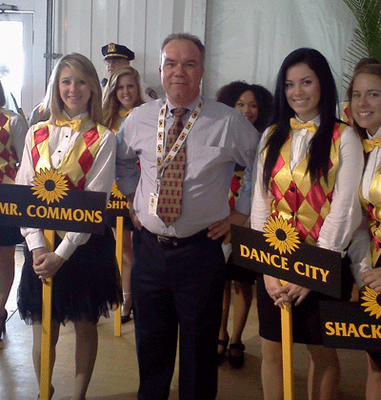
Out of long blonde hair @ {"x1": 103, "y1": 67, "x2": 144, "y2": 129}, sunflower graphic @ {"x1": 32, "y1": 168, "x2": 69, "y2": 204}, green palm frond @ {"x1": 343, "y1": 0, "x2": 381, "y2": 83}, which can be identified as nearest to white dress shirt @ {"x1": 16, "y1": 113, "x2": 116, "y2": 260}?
sunflower graphic @ {"x1": 32, "y1": 168, "x2": 69, "y2": 204}


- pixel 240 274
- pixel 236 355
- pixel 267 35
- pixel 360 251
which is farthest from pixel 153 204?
pixel 267 35

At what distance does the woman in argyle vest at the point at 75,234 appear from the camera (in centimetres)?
197

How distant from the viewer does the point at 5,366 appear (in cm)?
265

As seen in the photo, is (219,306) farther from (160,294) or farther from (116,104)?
(116,104)

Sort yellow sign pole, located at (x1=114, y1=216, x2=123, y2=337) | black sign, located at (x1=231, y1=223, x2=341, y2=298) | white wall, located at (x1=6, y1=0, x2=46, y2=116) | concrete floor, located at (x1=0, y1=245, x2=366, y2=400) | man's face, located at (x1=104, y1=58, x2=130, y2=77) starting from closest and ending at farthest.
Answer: black sign, located at (x1=231, y1=223, x2=341, y2=298) → concrete floor, located at (x1=0, y1=245, x2=366, y2=400) → yellow sign pole, located at (x1=114, y1=216, x2=123, y2=337) → man's face, located at (x1=104, y1=58, x2=130, y2=77) → white wall, located at (x1=6, y1=0, x2=46, y2=116)

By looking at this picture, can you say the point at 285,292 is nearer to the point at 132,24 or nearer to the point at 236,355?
the point at 236,355

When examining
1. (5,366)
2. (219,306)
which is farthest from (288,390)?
(5,366)

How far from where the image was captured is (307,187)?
1.71m

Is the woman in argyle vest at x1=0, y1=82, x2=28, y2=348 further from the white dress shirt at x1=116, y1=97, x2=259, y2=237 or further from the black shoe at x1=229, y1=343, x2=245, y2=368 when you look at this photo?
the black shoe at x1=229, y1=343, x2=245, y2=368

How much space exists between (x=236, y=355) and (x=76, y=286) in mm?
1118

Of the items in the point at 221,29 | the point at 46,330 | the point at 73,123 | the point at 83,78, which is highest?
the point at 221,29

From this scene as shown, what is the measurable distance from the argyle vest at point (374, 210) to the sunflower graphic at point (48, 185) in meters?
1.08

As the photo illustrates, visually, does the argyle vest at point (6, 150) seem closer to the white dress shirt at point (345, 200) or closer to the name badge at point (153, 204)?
the name badge at point (153, 204)

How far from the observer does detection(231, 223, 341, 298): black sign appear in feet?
4.90
